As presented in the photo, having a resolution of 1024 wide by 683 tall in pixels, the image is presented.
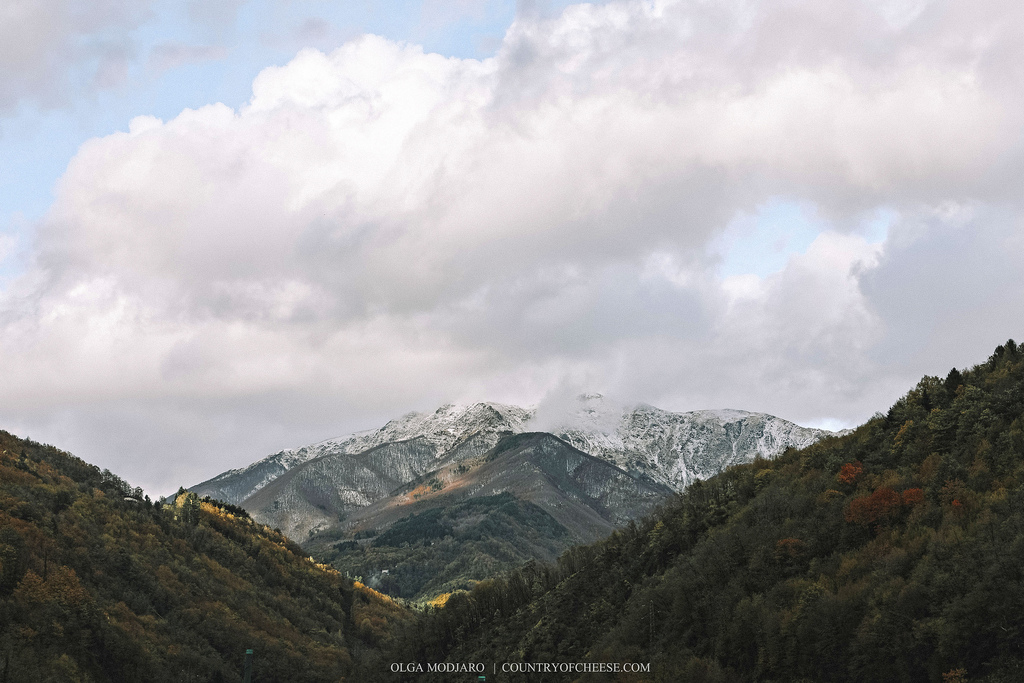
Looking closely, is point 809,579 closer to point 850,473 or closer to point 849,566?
point 849,566

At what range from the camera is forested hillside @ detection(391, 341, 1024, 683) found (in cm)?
7538

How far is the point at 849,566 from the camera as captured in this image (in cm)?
9188

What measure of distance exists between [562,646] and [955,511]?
6897cm

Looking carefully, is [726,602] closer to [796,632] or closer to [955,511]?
[796,632]

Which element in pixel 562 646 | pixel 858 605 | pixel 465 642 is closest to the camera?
pixel 858 605

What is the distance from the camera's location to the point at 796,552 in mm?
102062

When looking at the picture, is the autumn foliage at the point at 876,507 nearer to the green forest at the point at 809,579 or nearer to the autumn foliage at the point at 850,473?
the green forest at the point at 809,579

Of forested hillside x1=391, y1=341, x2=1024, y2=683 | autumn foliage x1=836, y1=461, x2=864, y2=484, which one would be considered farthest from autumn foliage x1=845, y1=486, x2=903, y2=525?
autumn foliage x1=836, y1=461, x2=864, y2=484

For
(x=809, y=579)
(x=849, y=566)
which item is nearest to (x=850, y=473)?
(x=809, y=579)

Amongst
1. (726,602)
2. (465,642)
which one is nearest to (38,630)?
(465,642)

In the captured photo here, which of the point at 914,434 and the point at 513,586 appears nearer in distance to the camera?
the point at 914,434

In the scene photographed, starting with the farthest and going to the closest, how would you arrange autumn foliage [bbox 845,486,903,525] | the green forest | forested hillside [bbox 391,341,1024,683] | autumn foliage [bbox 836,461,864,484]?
autumn foliage [bbox 836,461,864,484] < autumn foliage [bbox 845,486,903,525] < the green forest < forested hillside [bbox 391,341,1024,683]

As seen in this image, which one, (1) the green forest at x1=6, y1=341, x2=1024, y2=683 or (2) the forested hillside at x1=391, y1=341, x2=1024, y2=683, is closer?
(2) the forested hillside at x1=391, y1=341, x2=1024, y2=683

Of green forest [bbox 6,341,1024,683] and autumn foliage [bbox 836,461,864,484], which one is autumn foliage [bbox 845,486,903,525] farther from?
autumn foliage [bbox 836,461,864,484]
